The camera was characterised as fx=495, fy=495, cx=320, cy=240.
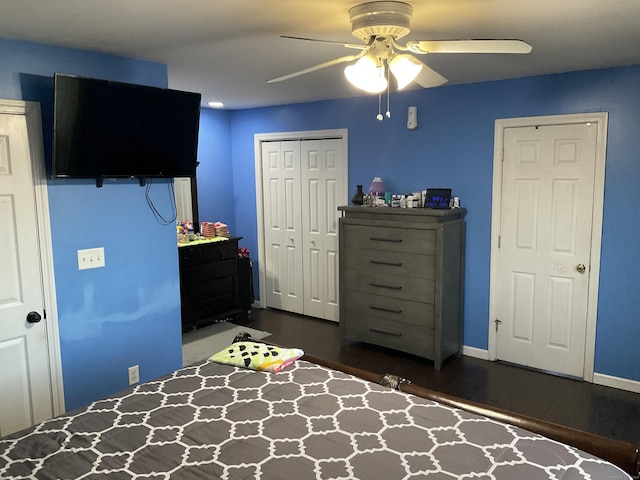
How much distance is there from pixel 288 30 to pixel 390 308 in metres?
2.55

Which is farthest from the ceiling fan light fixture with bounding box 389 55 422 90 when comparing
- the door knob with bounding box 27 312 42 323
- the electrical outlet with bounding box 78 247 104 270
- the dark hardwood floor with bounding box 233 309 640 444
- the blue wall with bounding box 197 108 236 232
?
the blue wall with bounding box 197 108 236 232

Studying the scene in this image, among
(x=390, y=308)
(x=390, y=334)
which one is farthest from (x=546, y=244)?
(x=390, y=334)

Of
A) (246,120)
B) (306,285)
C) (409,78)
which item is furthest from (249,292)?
(409,78)

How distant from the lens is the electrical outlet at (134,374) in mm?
3199

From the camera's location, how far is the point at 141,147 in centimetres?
295

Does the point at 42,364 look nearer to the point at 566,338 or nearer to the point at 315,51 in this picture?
the point at 315,51

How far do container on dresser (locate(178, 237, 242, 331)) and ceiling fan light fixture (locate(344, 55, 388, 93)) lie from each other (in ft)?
10.2

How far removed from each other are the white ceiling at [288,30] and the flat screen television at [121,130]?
265 mm

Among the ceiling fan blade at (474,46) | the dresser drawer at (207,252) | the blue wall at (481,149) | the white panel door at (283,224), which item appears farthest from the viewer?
the white panel door at (283,224)

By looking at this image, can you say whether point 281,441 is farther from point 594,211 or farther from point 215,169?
point 215,169

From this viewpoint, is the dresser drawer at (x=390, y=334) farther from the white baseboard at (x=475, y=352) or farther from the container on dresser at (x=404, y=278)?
the white baseboard at (x=475, y=352)

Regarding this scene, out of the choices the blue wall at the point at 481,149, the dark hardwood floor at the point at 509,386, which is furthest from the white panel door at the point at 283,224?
the dark hardwood floor at the point at 509,386

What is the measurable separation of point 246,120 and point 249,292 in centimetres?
196

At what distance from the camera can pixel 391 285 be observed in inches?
166
